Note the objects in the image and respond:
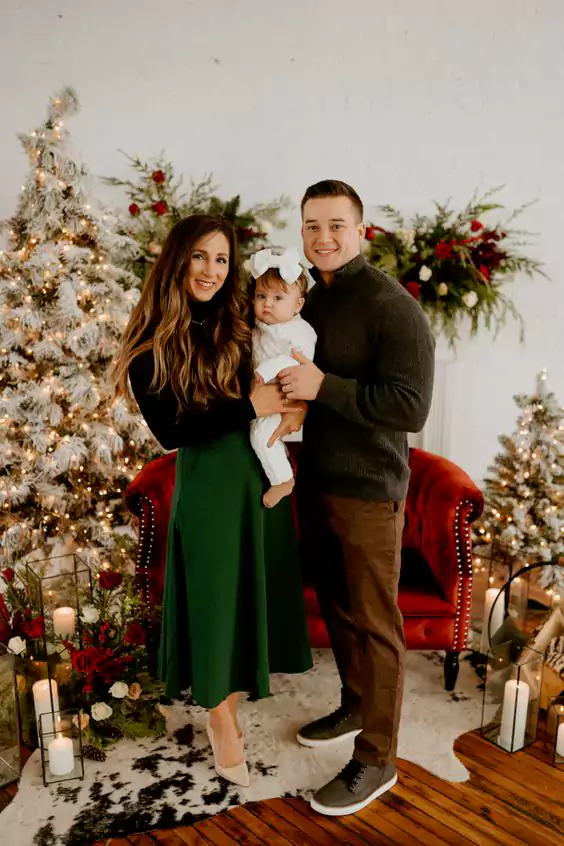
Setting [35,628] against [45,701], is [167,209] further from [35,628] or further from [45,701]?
[45,701]

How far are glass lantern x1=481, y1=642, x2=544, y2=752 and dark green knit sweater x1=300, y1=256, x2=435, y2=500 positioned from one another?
89cm

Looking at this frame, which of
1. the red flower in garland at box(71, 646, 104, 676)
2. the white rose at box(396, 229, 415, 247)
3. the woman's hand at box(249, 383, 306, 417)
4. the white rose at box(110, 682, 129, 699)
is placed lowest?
the white rose at box(110, 682, 129, 699)

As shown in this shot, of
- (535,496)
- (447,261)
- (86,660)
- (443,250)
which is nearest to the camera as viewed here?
(86,660)

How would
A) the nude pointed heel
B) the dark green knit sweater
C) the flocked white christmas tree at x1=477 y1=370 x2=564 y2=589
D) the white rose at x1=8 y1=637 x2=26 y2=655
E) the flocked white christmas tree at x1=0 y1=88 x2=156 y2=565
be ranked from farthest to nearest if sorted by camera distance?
the flocked white christmas tree at x1=477 y1=370 x2=564 y2=589 → the flocked white christmas tree at x1=0 y1=88 x2=156 y2=565 → the white rose at x1=8 y1=637 x2=26 y2=655 → the nude pointed heel → the dark green knit sweater

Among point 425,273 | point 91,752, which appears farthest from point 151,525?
point 425,273

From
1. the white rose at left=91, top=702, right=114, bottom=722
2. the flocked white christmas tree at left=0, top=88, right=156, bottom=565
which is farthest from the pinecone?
the flocked white christmas tree at left=0, top=88, right=156, bottom=565

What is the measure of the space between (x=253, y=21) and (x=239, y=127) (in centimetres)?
54

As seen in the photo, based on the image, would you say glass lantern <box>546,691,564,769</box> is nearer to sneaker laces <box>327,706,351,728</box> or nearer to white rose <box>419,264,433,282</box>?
sneaker laces <box>327,706,351,728</box>

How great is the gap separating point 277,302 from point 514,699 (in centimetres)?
156

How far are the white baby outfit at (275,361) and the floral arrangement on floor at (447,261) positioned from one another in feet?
5.73

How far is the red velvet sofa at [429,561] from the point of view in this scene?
2641 mm

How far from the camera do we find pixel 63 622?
252 cm

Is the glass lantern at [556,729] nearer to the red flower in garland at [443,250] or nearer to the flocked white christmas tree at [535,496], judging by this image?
the flocked white christmas tree at [535,496]

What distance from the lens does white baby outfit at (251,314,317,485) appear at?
6.61ft
